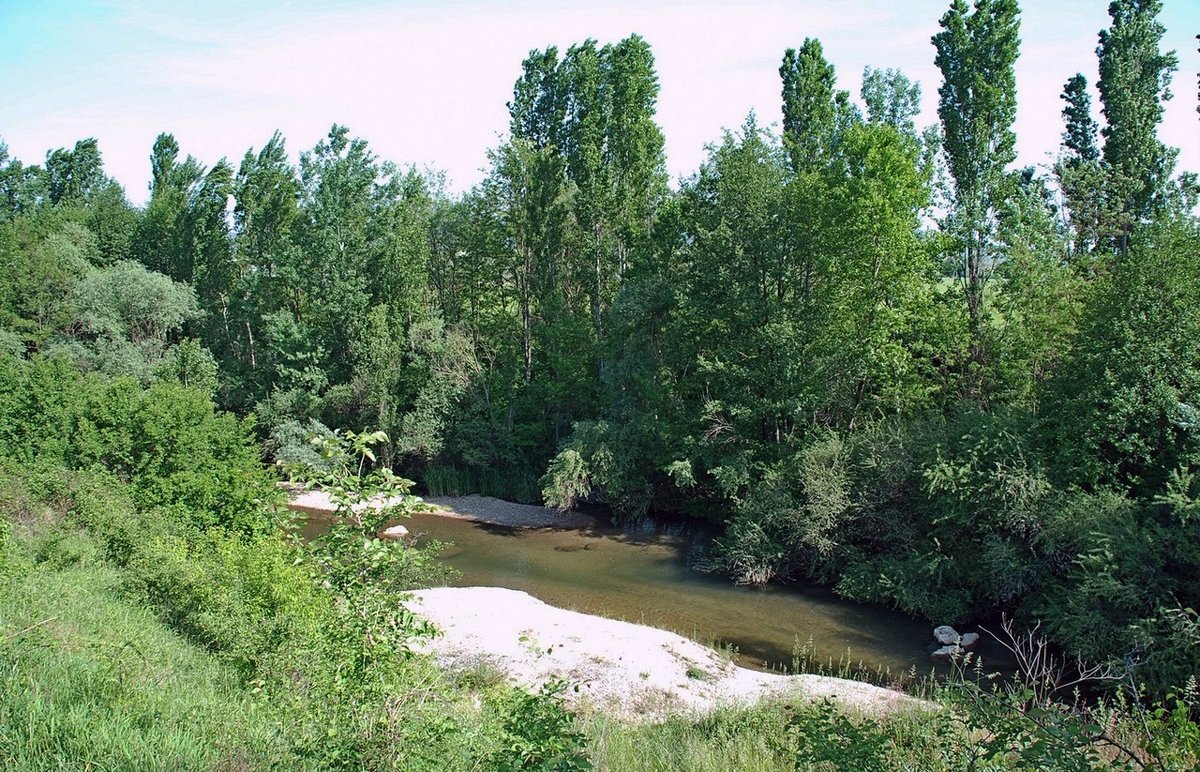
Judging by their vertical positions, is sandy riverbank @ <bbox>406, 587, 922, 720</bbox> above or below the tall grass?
below

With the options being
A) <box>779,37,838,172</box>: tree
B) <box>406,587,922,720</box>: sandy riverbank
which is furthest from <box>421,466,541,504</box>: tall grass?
<box>779,37,838,172</box>: tree

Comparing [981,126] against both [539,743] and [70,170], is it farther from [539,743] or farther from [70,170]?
[70,170]

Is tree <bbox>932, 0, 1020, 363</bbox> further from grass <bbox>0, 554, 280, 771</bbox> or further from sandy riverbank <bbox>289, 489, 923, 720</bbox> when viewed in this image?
grass <bbox>0, 554, 280, 771</bbox>

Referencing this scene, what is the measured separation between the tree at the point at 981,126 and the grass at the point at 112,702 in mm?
22112

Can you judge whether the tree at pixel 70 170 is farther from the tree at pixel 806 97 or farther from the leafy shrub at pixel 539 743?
the leafy shrub at pixel 539 743

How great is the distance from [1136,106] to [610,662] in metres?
26.1

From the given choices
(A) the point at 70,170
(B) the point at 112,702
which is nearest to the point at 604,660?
(B) the point at 112,702

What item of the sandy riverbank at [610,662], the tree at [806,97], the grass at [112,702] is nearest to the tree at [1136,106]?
the tree at [806,97]

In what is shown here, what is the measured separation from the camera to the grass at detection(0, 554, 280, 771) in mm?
5590

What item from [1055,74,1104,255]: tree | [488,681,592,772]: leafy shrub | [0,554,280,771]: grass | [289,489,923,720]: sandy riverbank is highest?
[1055,74,1104,255]: tree

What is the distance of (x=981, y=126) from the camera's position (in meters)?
23.4

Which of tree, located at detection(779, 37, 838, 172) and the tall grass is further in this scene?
the tall grass

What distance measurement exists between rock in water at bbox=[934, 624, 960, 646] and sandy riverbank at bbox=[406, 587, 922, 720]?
4156mm

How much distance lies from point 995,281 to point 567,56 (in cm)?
2040
